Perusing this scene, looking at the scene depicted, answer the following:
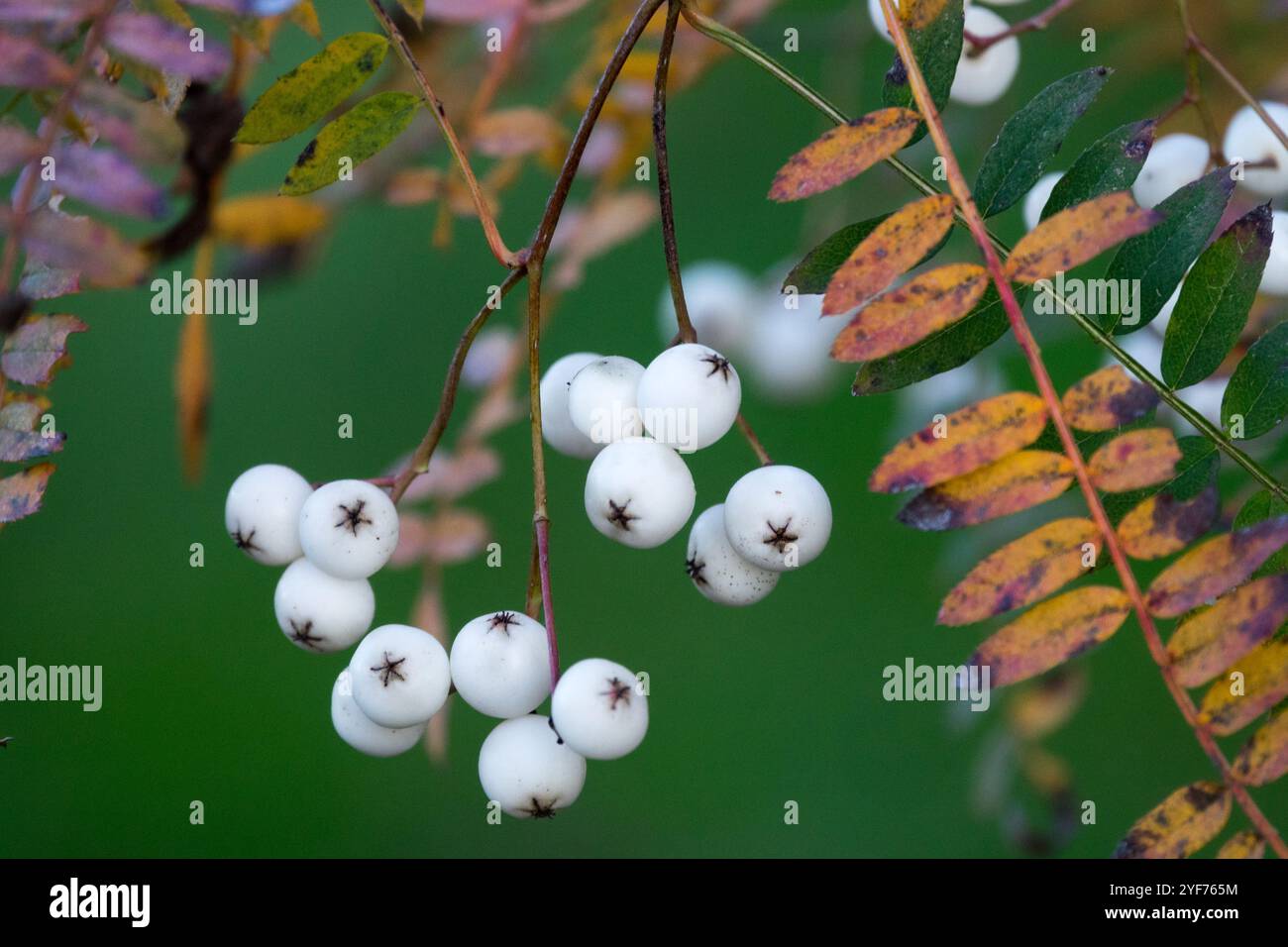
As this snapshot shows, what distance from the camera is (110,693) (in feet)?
4.90

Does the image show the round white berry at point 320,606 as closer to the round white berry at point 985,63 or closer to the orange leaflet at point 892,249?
the orange leaflet at point 892,249

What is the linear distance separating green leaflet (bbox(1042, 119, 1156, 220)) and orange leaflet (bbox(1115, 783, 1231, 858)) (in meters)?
0.23

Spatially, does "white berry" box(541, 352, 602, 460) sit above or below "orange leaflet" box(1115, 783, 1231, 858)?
above

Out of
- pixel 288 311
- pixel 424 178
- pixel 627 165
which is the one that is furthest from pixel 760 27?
pixel 288 311

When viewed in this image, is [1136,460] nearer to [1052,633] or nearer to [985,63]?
[1052,633]

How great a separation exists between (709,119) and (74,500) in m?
0.85

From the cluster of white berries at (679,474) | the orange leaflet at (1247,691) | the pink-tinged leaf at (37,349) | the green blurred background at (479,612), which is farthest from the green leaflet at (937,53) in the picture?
the green blurred background at (479,612)

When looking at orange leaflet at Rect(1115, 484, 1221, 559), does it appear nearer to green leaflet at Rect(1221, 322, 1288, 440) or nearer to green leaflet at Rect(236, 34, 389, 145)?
green leaflet at Rect(1221, 322, 1288, 440)

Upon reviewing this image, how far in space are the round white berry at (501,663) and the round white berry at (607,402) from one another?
86 mm

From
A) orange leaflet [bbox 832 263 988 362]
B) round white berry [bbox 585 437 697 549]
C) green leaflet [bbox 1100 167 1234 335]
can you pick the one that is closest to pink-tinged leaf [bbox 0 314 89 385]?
round white berry [bbox 585 437 697 549]

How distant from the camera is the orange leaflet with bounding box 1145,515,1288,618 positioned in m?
0.43

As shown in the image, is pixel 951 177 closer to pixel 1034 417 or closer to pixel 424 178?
pixel 1034 417

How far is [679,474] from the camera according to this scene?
0.53 metres
